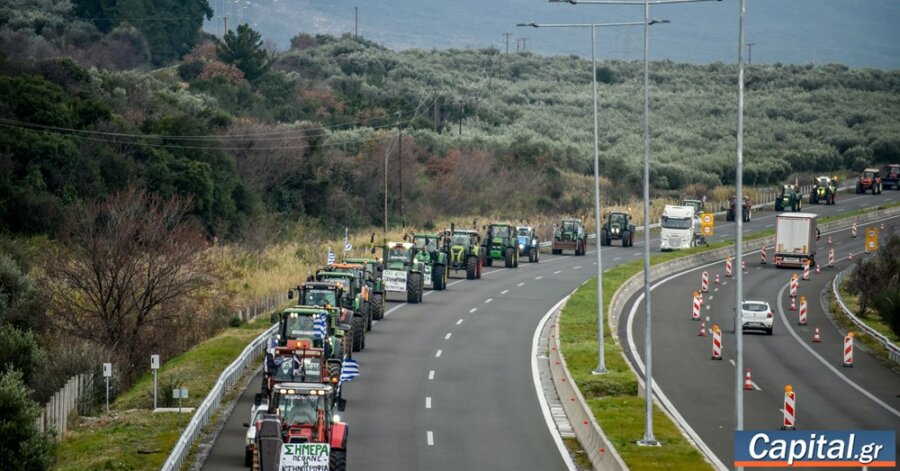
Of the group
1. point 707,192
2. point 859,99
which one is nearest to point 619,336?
point 707,192

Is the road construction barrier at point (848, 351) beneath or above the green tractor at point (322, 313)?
beneath

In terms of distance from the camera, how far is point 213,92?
11294 centimetres

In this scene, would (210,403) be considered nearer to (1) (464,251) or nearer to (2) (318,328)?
(2) (318,328)

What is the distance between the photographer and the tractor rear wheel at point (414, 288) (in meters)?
58.7

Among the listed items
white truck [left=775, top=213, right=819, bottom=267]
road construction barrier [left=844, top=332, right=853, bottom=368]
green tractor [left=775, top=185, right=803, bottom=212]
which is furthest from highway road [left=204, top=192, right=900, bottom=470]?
green tractor [left=775, top=185, right=803, bottom=212]

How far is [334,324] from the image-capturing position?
39.8 metres

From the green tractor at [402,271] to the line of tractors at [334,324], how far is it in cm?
4

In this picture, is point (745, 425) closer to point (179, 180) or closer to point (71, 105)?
point (179, 180)

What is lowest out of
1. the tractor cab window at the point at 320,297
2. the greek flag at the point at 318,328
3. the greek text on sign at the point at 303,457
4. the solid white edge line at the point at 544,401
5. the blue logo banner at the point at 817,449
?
the solid white edge line at the point at 544,401

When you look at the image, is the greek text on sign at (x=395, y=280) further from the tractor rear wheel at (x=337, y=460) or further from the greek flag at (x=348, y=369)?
the tractor rear wheel at (x=337, y=460)

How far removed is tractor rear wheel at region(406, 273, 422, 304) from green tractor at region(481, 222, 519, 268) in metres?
16.6

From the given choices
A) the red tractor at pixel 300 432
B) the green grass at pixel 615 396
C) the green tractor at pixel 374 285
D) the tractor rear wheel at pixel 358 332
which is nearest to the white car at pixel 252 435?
the red tractor at pixel 300 432

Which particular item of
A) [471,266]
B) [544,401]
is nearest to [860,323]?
[471,266]

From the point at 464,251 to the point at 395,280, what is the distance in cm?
1098
